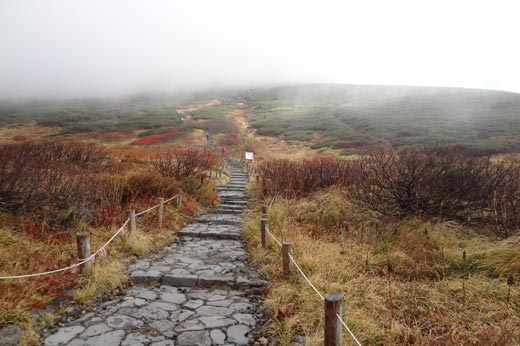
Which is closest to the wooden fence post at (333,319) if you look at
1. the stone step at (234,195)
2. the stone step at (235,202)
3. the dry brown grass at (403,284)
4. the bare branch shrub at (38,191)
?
the dry brown grass at (403,284)

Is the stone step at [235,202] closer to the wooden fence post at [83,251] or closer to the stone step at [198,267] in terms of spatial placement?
the stone step at [198,267]

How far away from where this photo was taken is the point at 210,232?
850cm

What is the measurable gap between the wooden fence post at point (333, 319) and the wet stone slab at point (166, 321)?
1.16 meters

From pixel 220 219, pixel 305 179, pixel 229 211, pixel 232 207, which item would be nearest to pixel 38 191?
pixel 220 219

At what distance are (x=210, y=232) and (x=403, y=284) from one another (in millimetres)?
4974

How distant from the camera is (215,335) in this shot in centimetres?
391

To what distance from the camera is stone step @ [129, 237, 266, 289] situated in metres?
5.46

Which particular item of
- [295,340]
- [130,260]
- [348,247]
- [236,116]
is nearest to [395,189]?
[348,247]

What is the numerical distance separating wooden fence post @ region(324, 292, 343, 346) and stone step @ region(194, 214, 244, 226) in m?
6.56

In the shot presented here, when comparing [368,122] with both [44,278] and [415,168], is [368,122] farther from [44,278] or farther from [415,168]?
[44,278]

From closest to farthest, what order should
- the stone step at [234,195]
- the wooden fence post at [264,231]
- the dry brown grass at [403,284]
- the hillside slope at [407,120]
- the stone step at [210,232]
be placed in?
1. the dry brown grass at [403,284]
2. the wooden fence post at [264,231]
3. the stone step at [210,232]
4. the stone step at [234,195]
5. the hillside slope at [407,120]

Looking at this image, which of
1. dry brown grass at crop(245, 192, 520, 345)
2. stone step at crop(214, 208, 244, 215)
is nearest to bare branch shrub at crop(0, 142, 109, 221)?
dry brown grass at crop(245, 192, 520, 345)

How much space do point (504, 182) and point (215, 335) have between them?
7150 millimetres

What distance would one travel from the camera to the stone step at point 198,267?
5461 mm
